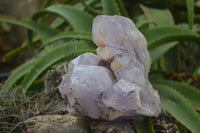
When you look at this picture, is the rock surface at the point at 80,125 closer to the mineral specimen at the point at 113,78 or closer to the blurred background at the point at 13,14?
the mineral specimen at the point at 113,78

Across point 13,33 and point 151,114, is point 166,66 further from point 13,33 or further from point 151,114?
point 13,33

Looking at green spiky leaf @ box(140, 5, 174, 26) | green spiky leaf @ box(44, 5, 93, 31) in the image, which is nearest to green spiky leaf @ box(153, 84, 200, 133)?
green spiky leaf @ box(44, 5, 93, 31)

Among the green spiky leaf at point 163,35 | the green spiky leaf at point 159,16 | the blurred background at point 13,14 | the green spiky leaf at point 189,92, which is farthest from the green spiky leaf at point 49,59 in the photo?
the blurred background at point 13,14

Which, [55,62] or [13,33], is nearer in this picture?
[55,62]

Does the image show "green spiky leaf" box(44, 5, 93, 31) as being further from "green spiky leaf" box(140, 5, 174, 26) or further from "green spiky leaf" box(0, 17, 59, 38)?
"green spiky leaf" box(140, 5, 174, 26)

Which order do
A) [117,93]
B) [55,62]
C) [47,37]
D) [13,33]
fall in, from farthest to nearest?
[13,33] → [47,37] → [55,62] → [117,93]

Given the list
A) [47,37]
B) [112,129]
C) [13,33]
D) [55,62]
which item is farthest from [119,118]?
[13,33]

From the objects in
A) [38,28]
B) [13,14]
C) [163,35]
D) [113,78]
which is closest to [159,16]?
[163,35]
